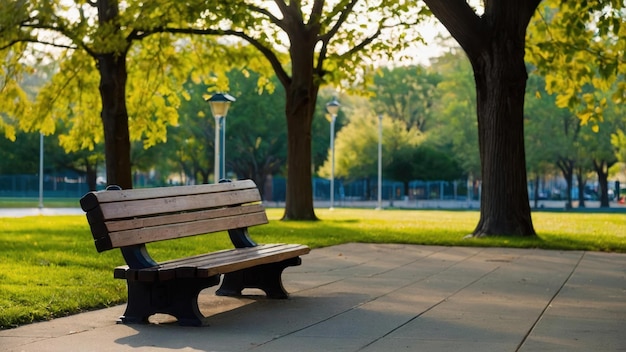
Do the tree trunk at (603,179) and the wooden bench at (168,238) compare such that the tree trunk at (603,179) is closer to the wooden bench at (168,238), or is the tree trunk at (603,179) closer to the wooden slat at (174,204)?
the wooden slat at (174,204)

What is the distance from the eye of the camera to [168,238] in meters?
8.78

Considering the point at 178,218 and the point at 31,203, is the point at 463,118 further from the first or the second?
the point at 178,218

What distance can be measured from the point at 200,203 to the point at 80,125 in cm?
2382

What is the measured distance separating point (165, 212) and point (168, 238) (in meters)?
0.22

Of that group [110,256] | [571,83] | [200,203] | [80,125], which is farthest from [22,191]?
[200,203]

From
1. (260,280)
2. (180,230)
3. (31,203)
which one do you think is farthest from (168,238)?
(31,203)

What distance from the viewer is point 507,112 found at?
60.8 ft

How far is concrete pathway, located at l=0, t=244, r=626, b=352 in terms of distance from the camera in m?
7.24

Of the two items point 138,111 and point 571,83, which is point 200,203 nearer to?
point 571,83

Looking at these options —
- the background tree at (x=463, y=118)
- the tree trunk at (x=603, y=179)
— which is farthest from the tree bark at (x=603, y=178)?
the background tree at (x=463, y=118)

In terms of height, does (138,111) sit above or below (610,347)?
above

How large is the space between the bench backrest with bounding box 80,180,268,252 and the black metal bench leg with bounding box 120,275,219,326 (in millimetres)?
385

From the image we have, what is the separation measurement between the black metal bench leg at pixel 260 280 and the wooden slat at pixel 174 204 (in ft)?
2.27

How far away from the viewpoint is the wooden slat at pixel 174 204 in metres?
8.04
